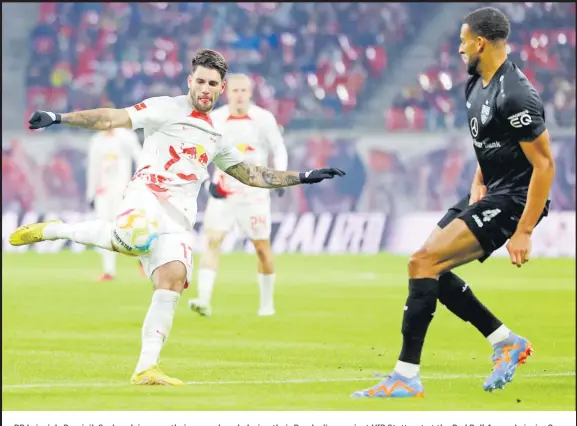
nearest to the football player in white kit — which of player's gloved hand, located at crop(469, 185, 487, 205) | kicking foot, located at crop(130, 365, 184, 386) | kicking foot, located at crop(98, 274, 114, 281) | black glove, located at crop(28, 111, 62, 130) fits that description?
kicking foot, located at crop(130, 365, 184, 386)

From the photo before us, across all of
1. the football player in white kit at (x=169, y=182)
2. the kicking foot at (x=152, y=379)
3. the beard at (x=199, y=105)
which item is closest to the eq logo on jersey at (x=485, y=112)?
the football player in white kit at (x=169, y=182)

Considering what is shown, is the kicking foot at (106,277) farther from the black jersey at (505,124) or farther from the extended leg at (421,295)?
the extended leg at (421,295)

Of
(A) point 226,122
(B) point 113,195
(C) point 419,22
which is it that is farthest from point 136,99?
(A) point 226,122

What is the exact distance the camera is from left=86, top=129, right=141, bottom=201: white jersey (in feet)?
71.6

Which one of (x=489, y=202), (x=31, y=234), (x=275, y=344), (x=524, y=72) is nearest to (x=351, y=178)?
(x=524, y=72)

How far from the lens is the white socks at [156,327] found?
8.98 meters

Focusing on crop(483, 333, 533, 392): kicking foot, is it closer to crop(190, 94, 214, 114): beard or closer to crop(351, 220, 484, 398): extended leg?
crop(351, 220, 484, 398): extended leg

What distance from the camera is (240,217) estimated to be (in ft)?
52.6

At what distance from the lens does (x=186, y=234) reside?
9.41 meters

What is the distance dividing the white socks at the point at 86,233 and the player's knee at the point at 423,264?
2231 millimetres

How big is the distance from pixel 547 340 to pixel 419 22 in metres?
26.2

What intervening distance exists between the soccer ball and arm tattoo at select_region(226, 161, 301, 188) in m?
0.88

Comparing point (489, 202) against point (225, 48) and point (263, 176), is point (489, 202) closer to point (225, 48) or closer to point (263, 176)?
point (263, 176)

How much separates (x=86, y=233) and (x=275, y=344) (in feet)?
11.7
